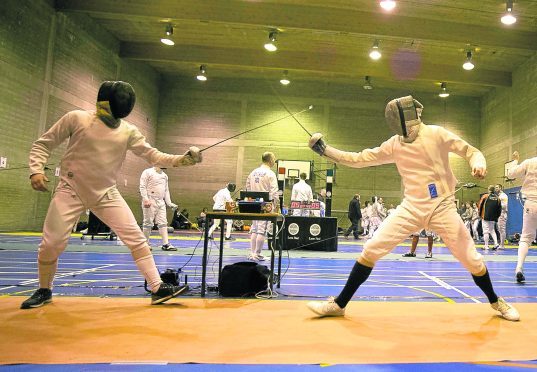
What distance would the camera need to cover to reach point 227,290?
11.6 feet

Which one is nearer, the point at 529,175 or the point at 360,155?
the point at 360,155

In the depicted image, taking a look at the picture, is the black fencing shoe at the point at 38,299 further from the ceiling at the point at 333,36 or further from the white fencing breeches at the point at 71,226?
the ceiling at the point at 333,36

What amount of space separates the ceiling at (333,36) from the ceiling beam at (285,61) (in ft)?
0.12

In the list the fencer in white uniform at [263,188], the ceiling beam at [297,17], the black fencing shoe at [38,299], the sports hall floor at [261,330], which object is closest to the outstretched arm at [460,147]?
the sports hall floor at [261,330]

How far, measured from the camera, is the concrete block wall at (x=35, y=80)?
962 centimetres

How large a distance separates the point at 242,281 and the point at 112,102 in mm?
1917

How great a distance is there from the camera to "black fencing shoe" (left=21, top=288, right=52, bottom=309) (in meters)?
2.78

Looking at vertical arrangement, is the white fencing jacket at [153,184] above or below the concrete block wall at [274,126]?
below

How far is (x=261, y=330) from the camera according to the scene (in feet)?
7.99

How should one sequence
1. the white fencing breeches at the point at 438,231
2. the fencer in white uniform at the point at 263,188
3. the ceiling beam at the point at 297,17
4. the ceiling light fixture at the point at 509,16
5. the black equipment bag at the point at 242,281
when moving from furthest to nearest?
1. the ceiling beam at the point at 297,17
2. the ceiling light fixture at the point at 509,16
3. the fencer in white uniform at the point at 263,188
4. the black equipment bag at the point at 242,281
5. the white fencing breeches at the point at 438,231

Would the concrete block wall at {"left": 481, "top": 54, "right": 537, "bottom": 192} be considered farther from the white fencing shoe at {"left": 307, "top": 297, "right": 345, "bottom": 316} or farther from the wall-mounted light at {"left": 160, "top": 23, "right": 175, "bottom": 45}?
the white fencing shoe at {"left": 307, "top": 297, "right": 345, "bottom": 316}

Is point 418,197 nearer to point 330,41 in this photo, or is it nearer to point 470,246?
point 470,246

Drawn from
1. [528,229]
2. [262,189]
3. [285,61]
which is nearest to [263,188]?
[262,189]

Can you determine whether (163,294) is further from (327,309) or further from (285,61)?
(285,61)
